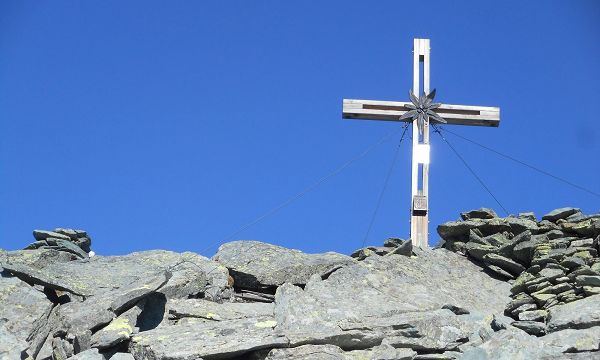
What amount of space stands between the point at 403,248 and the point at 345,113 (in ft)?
18.1

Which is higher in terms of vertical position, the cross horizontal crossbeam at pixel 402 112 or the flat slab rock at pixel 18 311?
the cross horizontal crossbeam at pixel 402 112

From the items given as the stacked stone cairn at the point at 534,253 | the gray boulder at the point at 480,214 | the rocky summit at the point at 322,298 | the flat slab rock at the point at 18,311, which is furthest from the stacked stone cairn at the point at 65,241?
the gray boulder at the point at 480,214

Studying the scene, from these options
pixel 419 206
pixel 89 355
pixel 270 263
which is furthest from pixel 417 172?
pixel 89 355

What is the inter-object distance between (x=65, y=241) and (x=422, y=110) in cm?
1041

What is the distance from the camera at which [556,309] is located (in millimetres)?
16094

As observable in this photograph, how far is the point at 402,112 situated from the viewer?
24.2m

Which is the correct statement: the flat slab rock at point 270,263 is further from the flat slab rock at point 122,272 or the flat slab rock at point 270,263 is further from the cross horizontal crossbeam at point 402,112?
the cross horizontal crossbeam at point 402,112

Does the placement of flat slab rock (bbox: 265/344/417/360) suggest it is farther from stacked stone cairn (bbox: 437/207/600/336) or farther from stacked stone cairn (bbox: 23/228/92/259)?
stacked stone cairn (bbox: 23/228/92/259)

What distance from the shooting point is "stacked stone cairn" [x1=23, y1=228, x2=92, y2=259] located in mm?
20969

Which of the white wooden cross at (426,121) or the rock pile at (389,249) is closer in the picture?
the rock pile at (389,249)

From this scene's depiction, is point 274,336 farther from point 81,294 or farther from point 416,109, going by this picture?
point 416,109

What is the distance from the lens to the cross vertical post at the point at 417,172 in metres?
22.6

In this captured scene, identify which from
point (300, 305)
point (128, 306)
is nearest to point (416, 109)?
point (300, 305)

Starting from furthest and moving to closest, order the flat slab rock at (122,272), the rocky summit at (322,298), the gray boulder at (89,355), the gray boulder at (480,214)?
the gray boulder at (480,214) < the flat slab rock at (122,272) < the gray boulder at (89,355) < the rocky summit at (322,298)
